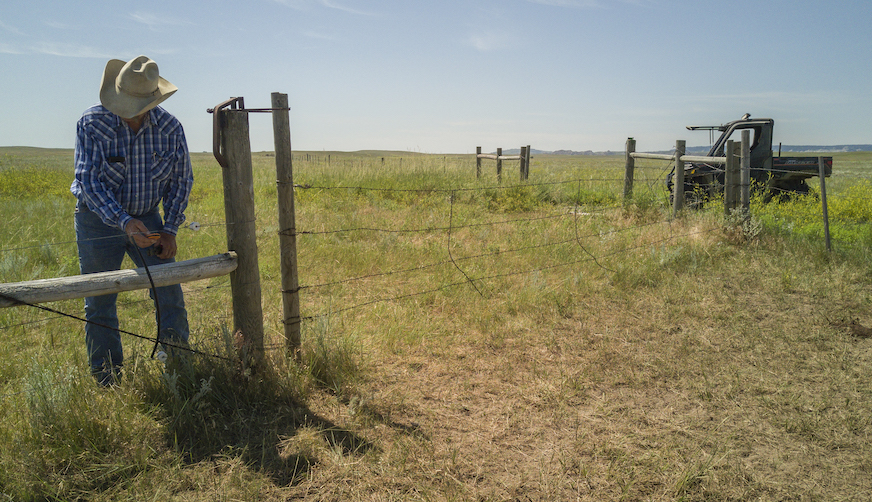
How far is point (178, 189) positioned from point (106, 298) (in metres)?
0.76

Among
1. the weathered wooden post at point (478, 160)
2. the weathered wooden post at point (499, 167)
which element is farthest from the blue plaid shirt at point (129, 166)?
the weathered wooden post at point (478, 160)

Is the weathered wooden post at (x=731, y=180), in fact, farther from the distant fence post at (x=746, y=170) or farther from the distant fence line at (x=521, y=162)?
the distant fence line at (x=521, y=162)

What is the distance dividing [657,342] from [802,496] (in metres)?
1.96

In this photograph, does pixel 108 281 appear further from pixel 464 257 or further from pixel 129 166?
pixel 464 257

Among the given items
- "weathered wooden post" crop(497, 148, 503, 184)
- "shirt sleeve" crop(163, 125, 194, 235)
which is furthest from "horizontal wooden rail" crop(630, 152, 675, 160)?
"shirt sleeve" crop(163, 125, 194, 235)

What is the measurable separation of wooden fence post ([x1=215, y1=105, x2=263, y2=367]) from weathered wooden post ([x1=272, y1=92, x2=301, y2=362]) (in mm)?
200

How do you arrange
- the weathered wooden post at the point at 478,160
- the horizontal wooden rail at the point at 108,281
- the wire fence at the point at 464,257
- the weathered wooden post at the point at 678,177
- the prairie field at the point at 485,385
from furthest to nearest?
the weathered wooden post at the point at 478,160, the weathered wooden post at the point at 678,177, the wire fence at the point at 464,257, the prairie field at the point at 485,385, the horizontal wooden rail at the point at 108,281

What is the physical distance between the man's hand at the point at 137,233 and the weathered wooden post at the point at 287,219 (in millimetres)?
737

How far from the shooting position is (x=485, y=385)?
3.63 metres

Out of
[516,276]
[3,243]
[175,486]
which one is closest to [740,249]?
[516,276]

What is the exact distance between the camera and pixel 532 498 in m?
2.48

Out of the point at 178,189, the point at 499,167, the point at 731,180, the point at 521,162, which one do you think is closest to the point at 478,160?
the point at 499,167

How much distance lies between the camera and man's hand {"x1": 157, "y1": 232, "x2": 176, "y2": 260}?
3059 millimetres

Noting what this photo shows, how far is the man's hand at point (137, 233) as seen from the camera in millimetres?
2721
